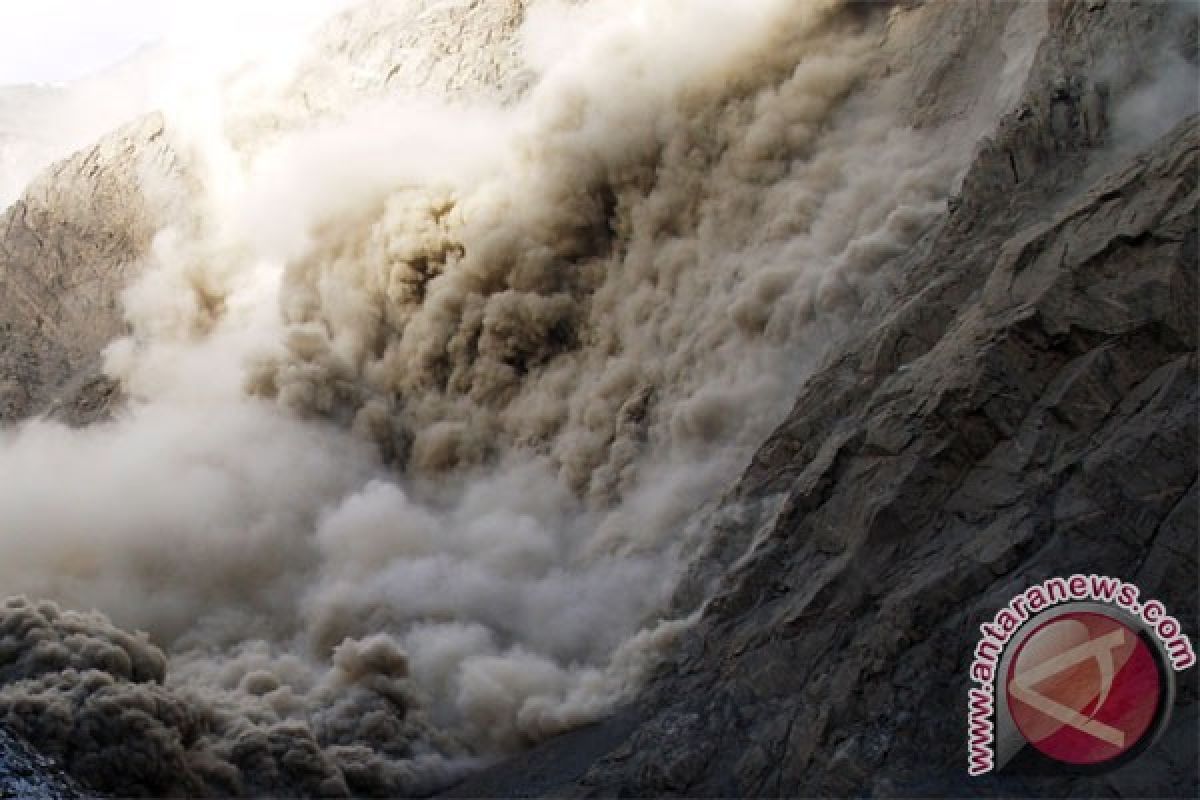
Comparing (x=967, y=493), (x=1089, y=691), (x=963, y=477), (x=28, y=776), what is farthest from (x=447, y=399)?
(x=1089, y=691)

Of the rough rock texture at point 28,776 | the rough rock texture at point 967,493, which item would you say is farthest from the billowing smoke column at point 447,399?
the rough rock texture at point 967,493

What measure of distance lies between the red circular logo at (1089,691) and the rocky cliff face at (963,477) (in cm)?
35

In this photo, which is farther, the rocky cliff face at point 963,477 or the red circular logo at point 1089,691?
the rocky cliff face at point 963,477

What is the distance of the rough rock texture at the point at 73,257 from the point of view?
157ft

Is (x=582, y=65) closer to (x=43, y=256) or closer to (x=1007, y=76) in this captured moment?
(x=1007, y=76)

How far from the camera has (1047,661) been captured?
14.0 m

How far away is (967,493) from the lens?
17688 mm

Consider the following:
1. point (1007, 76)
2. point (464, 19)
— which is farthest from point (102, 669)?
point (464, 19)

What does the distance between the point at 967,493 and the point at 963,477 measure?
0.32 m

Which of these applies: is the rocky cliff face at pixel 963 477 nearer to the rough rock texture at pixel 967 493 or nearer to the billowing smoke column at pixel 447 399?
the rough rock texture at pixel 967 493

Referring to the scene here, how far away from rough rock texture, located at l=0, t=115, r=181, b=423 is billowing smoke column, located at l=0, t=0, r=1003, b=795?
200 cm

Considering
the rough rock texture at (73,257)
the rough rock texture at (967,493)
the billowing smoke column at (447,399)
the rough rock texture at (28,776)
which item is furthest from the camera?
the rough rock texture at (73,257)

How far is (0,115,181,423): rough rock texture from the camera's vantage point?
47.8m

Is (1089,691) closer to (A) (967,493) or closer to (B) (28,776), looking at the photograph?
(A) (967,493)
